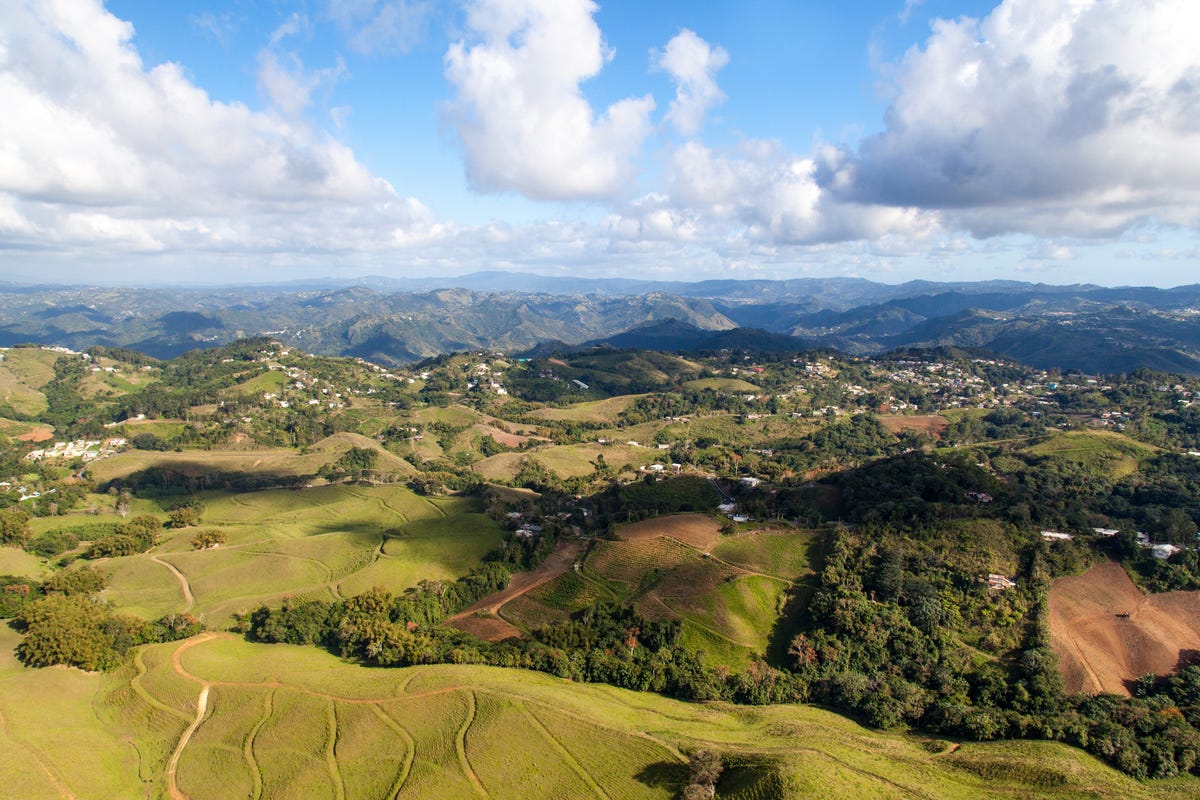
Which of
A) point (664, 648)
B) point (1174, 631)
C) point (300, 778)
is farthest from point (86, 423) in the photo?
point (1174, 631)

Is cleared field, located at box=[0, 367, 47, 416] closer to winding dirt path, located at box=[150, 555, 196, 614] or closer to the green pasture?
the green pasture

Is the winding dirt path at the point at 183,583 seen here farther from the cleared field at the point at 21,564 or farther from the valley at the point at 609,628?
the cleared field at the point at 21,564

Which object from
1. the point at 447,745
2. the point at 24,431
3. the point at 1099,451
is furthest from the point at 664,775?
the point at 24,431

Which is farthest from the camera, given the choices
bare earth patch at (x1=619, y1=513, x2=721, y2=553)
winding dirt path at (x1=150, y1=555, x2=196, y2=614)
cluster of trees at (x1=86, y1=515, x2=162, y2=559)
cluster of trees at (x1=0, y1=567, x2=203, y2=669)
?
cluster of trees at (x1=86, y1=515, x2=162, y2=559)

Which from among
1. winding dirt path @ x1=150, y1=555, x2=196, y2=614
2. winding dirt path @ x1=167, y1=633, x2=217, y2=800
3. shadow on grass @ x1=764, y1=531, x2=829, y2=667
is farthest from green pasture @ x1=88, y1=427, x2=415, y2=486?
shadow on grass @ x1=764, y1=531, x2=829, y2=667

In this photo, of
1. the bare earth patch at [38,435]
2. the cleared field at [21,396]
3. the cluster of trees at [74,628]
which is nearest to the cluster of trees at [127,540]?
the cluster of trees at [74,628]

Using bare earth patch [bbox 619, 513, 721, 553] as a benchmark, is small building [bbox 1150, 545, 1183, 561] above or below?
above

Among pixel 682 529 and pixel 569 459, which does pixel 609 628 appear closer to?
pixel 682 529
